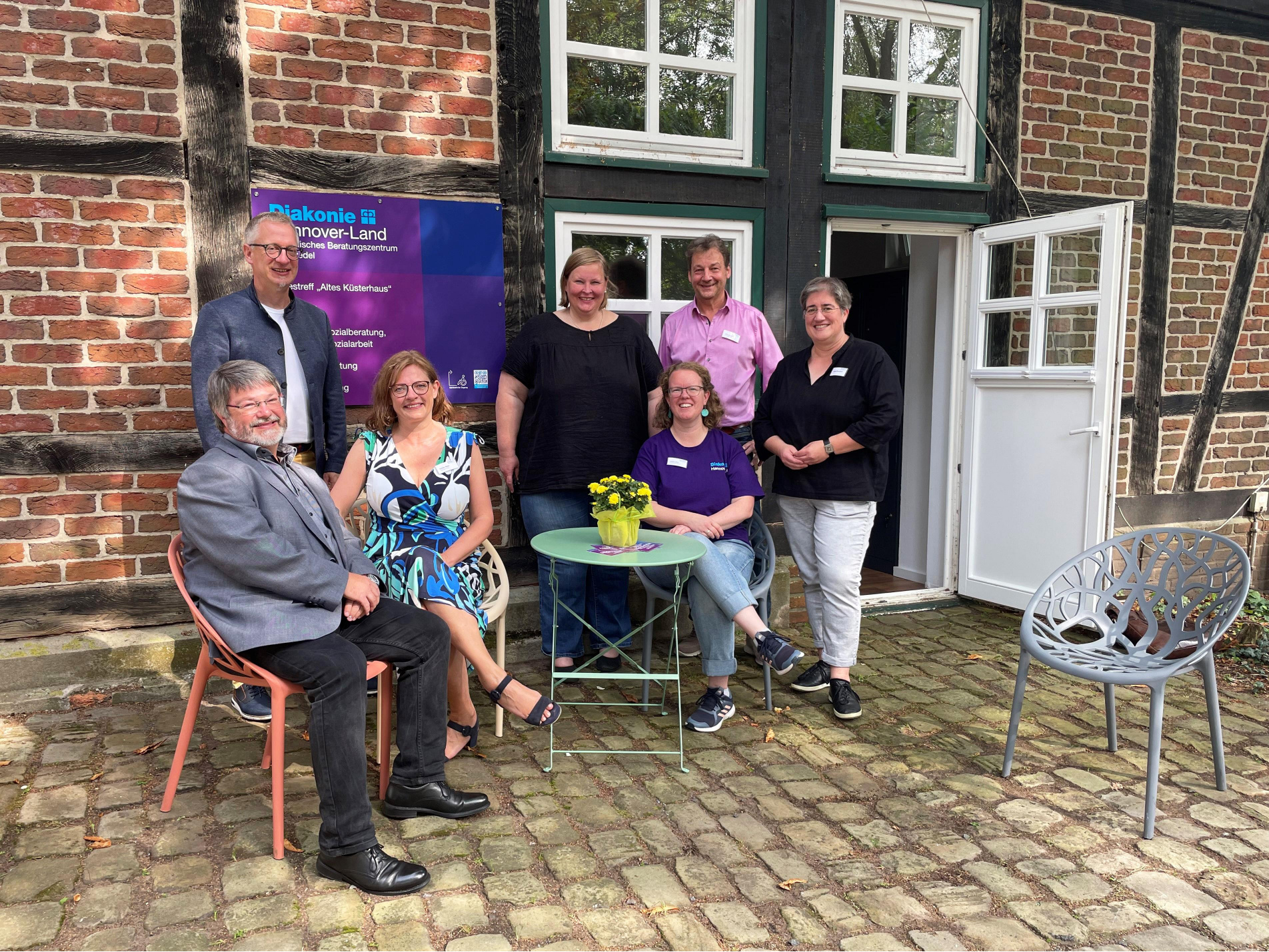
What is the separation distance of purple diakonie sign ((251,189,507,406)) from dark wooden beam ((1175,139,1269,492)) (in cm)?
426

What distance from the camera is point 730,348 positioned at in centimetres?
408

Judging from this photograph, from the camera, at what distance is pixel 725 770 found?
313 centimetres

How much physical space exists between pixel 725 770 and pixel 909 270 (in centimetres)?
367

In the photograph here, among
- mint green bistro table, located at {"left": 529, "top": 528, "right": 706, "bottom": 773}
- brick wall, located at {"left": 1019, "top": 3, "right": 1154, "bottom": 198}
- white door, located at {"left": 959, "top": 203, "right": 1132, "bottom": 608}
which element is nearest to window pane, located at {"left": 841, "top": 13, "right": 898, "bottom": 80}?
brick wall, located at {"left": 1019, "top": 3, "right": 1154, "bottom": 198}

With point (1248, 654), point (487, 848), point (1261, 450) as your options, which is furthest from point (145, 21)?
point (1261, 450)

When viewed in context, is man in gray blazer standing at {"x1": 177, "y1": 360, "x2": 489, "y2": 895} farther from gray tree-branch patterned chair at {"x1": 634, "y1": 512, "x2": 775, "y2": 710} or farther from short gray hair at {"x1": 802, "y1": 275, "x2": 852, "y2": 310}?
short gray hair at {"x1": 802, "y1": 275, "x2": 852, "y2": 310}

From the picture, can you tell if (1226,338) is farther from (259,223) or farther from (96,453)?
(96,453)

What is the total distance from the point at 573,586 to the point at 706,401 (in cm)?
96

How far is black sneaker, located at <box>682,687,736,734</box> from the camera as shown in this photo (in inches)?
136

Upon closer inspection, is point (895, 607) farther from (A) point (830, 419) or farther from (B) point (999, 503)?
(A) point (830, 419)

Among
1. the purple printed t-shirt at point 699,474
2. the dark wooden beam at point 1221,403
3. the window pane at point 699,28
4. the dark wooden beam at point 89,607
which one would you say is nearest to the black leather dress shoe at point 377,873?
the purple printed t-shirt at point 699,474

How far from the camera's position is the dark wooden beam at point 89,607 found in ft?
11.8

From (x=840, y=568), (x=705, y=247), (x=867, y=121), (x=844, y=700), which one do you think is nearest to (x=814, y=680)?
(x=844, y=700)

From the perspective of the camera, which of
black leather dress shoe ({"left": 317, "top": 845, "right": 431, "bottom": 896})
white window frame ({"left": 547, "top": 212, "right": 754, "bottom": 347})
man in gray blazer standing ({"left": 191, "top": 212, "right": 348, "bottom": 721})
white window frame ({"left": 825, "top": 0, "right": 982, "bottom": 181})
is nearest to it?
black leather dress shoe ({"left": 317, "top": 845, "right": 431, "bottom": 896})
